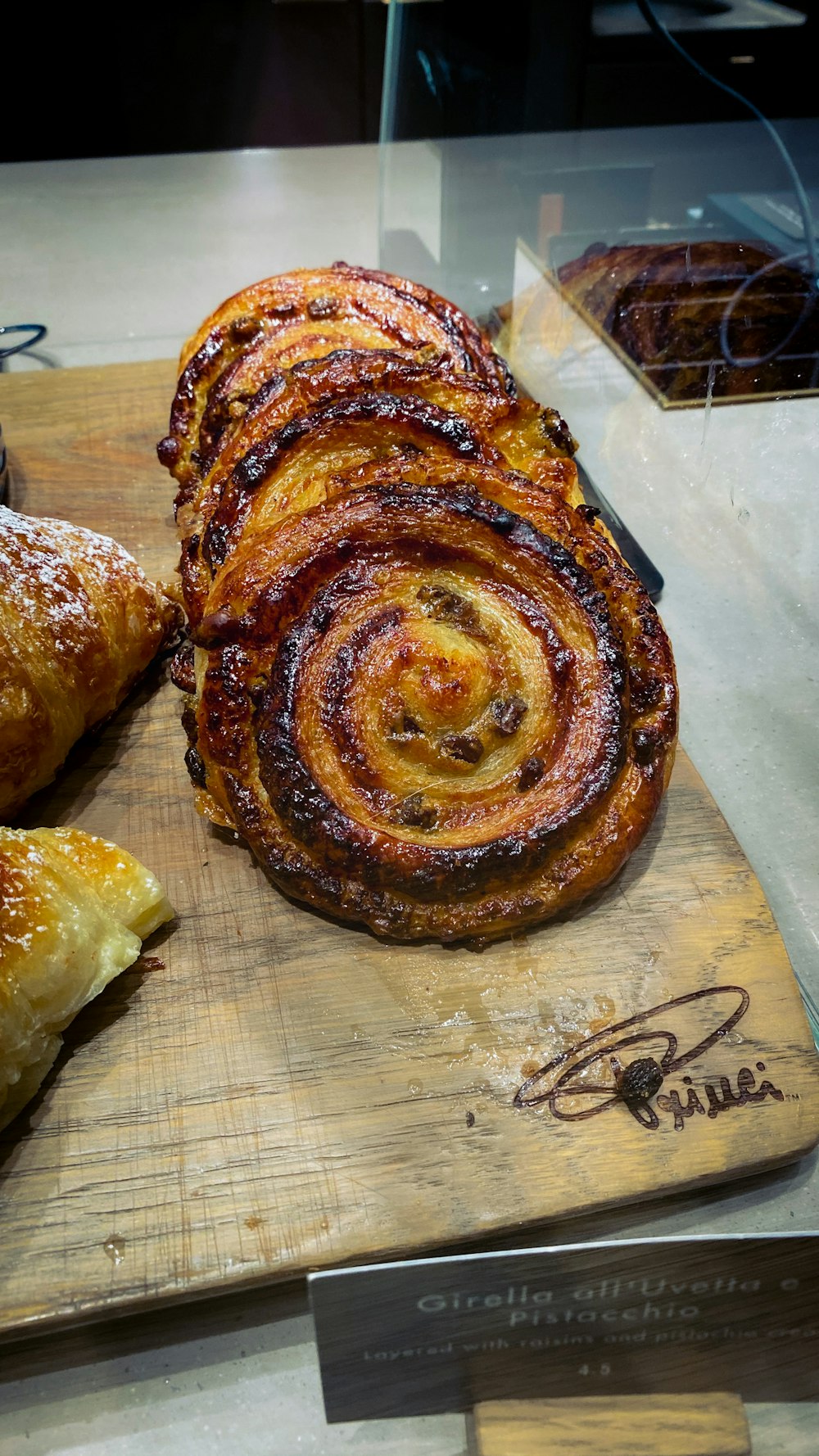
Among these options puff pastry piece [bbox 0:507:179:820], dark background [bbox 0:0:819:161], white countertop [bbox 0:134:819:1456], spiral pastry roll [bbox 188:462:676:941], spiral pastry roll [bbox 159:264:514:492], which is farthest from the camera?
dark background [bbox 0:0:819:161]

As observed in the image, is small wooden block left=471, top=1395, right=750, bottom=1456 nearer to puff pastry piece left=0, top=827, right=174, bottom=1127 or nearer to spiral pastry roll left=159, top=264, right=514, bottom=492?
puff pastry piece left=0, top=827, right=174, bottom=1127

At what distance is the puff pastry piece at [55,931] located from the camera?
5.78 ft

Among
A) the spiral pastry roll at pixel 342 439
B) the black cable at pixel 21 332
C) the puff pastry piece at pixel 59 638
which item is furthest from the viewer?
the black cable at pixel 21 332

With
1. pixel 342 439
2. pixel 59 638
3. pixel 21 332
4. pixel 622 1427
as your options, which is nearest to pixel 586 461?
pixel 342 439

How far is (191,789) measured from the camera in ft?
7.82

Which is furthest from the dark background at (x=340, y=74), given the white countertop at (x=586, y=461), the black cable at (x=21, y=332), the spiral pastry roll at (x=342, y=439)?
the spiral pastry roll at (x=342, y=439)

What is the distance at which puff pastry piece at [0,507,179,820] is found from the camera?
2211mm

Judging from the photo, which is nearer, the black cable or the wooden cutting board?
the wooden cutting board

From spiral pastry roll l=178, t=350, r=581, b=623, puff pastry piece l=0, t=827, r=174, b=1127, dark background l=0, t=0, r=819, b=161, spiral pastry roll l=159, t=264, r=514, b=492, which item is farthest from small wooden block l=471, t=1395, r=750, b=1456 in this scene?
dark background l=0, t=0, r=819, b=161

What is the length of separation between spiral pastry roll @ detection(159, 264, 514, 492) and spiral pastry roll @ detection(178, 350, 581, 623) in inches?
8.4

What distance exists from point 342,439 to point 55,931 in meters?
1.23

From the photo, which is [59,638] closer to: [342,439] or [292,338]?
[342,439]
